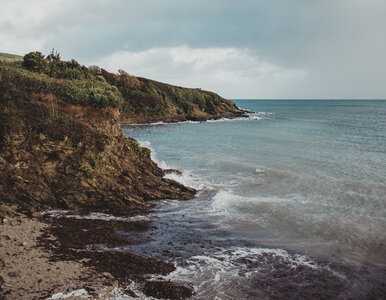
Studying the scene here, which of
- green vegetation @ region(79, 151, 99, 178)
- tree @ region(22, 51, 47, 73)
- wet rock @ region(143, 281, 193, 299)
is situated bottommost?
wet rock @ region(143, 281, 193, 299)

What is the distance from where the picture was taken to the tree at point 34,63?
1961 cm

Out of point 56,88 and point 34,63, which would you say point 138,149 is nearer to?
point 56,88

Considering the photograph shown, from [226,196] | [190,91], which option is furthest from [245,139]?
[190,91]

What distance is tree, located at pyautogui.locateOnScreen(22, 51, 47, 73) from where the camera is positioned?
1961cm

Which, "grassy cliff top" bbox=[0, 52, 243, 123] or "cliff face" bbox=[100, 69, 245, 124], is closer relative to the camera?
"grassy cliff top" bbox=[0, 52, 243, 123]

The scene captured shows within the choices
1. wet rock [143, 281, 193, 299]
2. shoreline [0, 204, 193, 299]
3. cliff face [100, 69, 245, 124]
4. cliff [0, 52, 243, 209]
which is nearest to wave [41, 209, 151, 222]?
shoreline [0, 204, 193, 299]

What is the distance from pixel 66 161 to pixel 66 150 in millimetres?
649

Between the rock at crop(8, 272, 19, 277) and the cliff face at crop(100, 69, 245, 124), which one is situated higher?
the cliff face at crop(100, 69, 245, 124)

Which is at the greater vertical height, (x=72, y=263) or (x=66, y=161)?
(x=66, y=161)

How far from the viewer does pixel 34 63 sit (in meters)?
19.7

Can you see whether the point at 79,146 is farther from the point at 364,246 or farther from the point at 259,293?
the point at 364,246

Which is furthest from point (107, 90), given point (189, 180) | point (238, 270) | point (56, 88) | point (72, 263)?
point (238, 270)

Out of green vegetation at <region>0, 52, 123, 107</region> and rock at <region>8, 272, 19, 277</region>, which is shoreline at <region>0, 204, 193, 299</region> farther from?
green vegetation at <region>0, 52, 123, 107</region>

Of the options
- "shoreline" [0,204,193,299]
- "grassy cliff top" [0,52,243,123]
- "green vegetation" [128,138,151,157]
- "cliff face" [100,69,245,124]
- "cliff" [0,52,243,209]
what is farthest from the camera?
"cliff face" [100,69,245,124]
